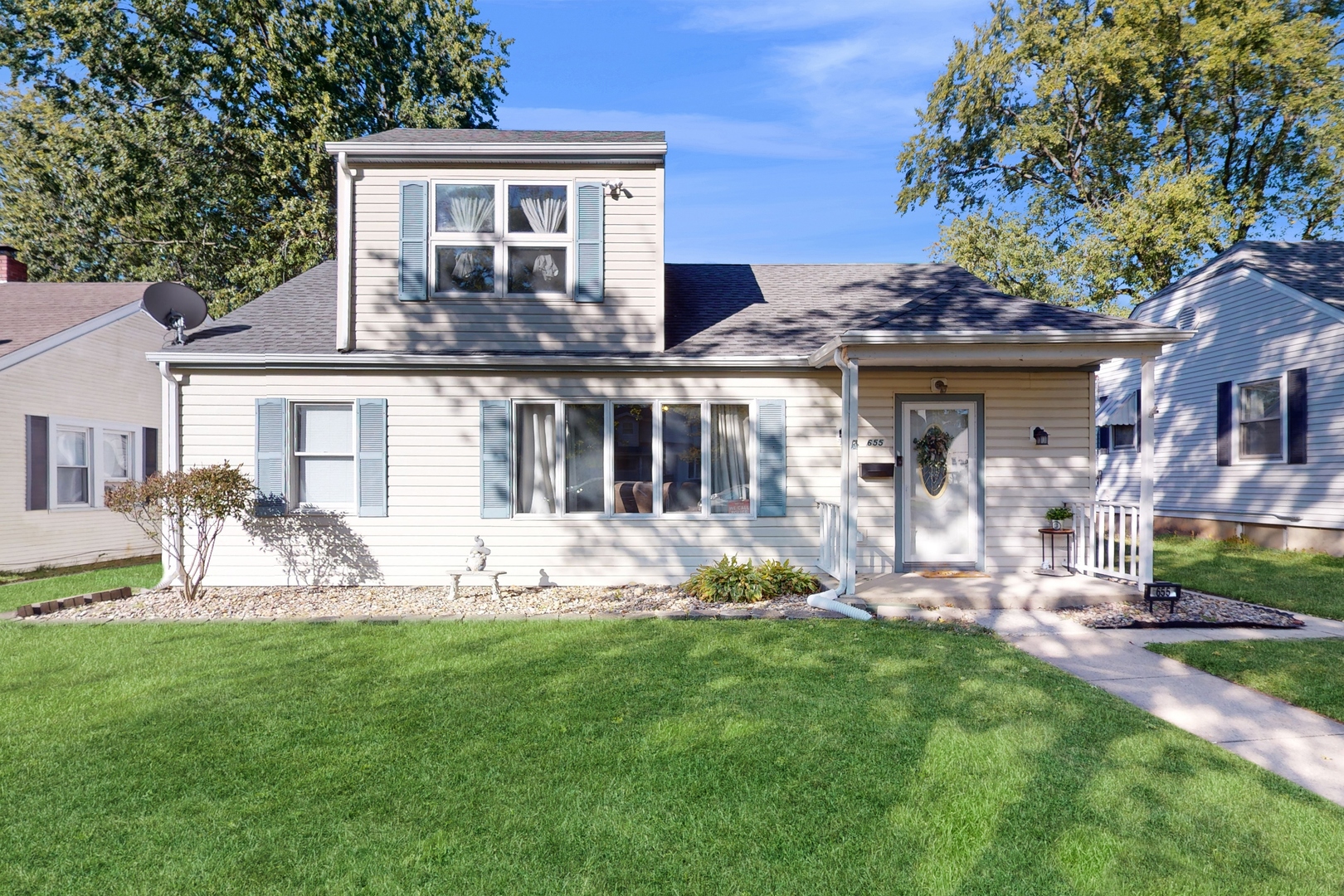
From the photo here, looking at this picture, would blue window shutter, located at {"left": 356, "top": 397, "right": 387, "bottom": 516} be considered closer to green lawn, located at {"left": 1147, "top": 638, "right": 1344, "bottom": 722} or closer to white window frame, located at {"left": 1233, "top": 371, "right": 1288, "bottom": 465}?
green lawn, located at {"left": 1147, "top": 638, "right": 1344, "bottom": 722}

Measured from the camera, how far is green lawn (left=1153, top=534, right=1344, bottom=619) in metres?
7.56

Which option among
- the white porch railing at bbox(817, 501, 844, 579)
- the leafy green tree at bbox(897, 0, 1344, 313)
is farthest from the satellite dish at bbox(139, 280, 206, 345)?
the leafy green tree at bbox(897, 0, 1344, 313)

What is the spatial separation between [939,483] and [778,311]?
9.85 ft

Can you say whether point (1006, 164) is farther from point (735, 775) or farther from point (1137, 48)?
point (735, 775)

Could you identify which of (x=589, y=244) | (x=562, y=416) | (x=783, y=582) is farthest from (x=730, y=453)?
(x=589, y=244)

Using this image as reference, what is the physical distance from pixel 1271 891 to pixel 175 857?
3.94 metres

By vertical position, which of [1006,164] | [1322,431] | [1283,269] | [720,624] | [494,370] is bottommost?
[720,624]

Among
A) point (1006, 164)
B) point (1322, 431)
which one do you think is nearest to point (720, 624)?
point (1322, 431)

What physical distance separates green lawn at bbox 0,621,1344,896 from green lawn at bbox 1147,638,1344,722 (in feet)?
4.18

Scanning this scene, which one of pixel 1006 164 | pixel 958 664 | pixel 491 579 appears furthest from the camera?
pixel 1006 164

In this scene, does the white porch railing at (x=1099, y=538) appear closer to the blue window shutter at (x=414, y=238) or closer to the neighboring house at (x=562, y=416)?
the neighboring house at (x=562, y=416)

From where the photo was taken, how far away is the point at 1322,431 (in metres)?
10.6

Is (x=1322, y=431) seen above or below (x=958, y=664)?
above

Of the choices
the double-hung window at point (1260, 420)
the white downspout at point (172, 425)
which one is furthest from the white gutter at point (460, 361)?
the double-hung window at point (1260, 420)
